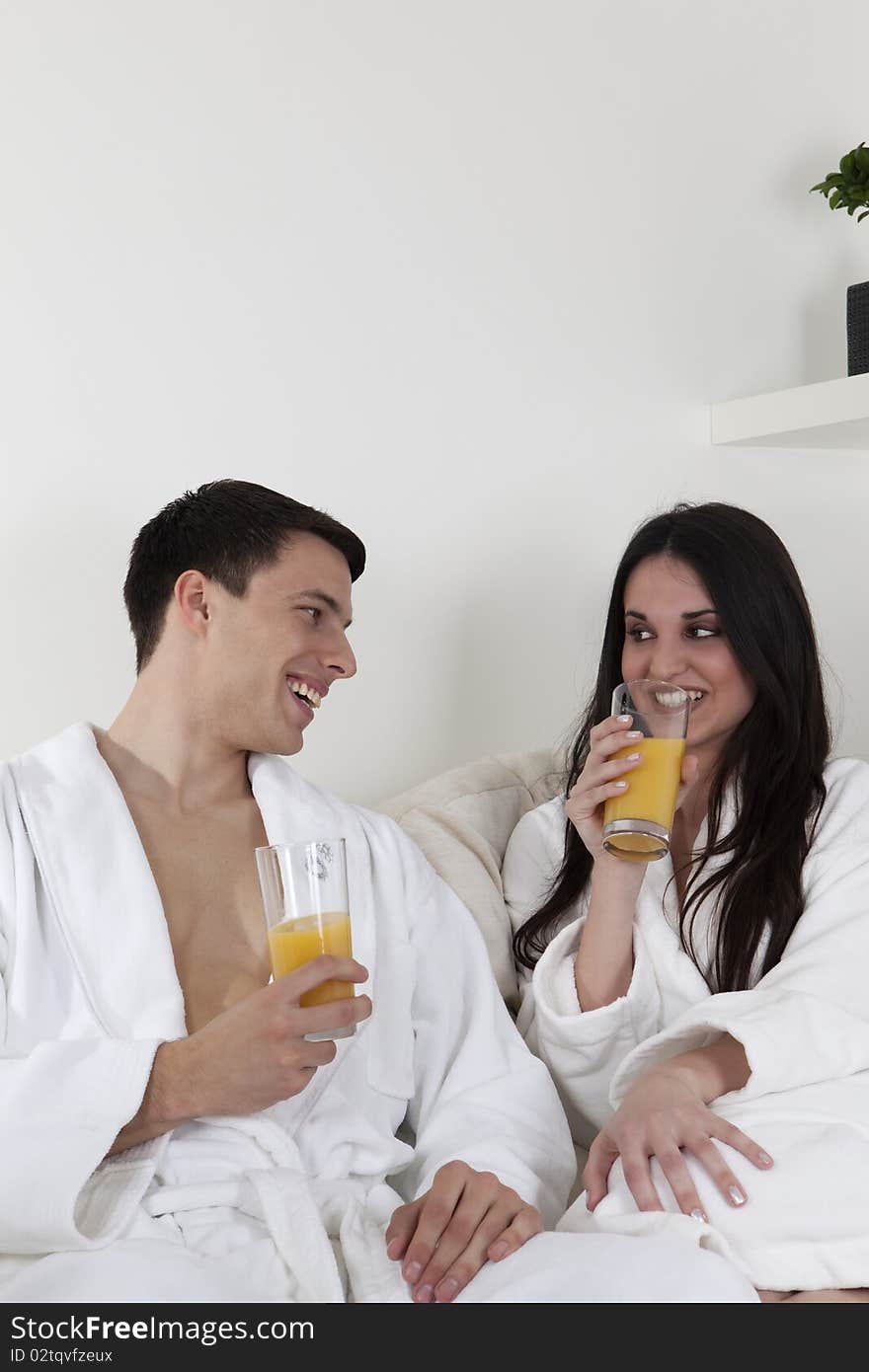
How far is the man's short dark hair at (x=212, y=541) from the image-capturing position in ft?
5.91

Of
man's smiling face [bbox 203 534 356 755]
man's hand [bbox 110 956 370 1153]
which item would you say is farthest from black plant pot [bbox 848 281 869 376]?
man's hand [bbox 110 956 370 1153]

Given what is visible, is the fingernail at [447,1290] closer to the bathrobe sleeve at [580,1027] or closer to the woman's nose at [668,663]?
the bathrobe sleeve at [580,1027]

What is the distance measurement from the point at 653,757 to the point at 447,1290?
624mm

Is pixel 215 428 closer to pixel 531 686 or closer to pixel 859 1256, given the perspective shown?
pixel 531 686

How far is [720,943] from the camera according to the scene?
186 centimetres

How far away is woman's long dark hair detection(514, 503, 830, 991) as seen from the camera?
1884 mm

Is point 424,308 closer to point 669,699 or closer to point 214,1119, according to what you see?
point 669,699

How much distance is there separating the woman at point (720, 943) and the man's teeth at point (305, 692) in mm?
341

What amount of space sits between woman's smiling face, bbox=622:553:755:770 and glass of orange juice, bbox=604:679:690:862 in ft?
0.85

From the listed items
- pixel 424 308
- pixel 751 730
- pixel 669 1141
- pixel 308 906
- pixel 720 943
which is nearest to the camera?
pixel 308 906

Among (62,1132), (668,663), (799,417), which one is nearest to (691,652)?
(668,663)

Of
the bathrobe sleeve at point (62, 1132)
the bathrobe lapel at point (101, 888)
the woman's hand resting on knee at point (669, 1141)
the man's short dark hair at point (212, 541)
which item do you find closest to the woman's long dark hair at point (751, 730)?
the woman's hand resting on knee at point (669, 1141)

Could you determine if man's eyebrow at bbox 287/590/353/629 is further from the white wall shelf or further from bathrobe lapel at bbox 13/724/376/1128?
the white wall shelf

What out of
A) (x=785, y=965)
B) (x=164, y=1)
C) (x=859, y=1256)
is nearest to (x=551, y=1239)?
(x=859, y=1256)
